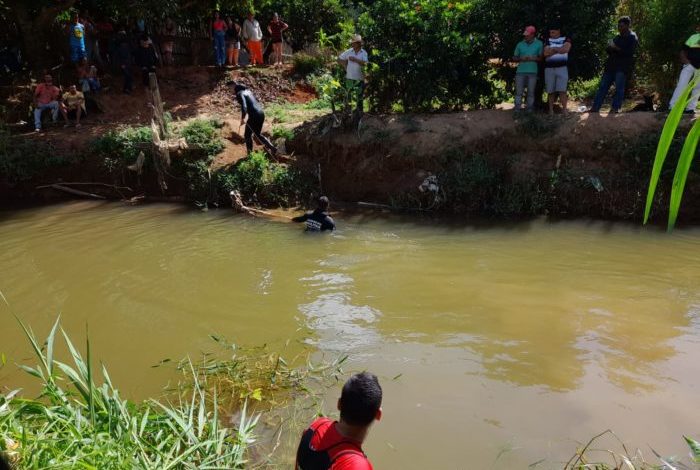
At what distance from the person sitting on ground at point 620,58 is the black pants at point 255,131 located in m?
6.11

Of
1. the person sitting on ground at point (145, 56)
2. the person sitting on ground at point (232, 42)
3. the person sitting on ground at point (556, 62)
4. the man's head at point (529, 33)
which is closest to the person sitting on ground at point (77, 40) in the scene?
the person sitting on ground at point (145, 56)

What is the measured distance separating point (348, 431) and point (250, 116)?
870 cm

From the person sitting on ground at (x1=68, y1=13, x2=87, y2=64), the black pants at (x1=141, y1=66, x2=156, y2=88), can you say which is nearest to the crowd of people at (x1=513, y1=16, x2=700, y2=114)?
the black pants at (x1=141, y1=66, x2=156, y2=88)

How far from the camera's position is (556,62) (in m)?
9.27

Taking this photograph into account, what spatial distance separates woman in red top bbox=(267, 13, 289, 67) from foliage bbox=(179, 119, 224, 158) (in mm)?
5160

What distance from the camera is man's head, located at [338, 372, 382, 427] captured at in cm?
228

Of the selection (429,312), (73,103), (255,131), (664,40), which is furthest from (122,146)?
(664,40)

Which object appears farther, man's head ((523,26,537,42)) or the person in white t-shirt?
the person in white t-shirt

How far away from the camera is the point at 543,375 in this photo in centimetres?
436

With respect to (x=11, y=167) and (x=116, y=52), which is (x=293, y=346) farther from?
(x=116, y=52)

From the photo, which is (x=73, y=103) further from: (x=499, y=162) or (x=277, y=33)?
(x=499, y=162)

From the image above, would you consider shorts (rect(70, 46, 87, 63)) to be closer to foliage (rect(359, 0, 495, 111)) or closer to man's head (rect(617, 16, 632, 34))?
foliage (rect(359, 0, 495, 111))

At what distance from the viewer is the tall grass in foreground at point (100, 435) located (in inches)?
104

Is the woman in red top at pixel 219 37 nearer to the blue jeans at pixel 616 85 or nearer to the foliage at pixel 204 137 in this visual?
the foliage at pixel 204 137
